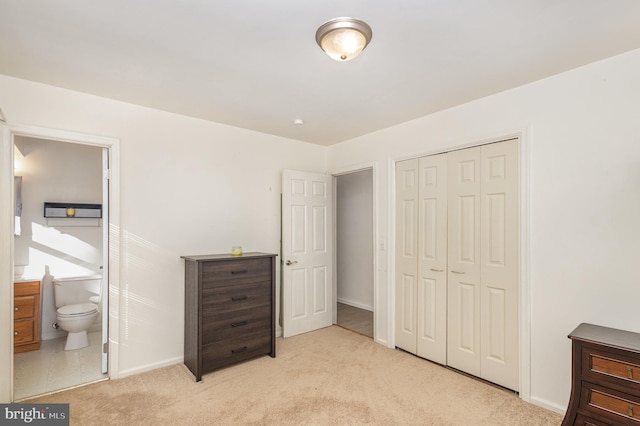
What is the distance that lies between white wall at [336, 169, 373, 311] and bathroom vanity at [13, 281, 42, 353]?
4.08 m

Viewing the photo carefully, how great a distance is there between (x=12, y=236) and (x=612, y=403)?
402 centimetres

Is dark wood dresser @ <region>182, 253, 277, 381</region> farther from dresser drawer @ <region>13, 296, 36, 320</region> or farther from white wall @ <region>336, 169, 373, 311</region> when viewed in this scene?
white wall @ <region>336, 169, 373, 311</region>

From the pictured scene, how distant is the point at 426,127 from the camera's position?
323 centimetres

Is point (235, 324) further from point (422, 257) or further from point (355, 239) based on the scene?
point (355, 239)

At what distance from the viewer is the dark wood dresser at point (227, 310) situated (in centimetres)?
286

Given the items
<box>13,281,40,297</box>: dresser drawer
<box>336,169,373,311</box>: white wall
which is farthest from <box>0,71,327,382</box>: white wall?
<box>336,169,373,311</box>: white wall

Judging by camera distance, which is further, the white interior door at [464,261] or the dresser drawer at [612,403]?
the white interior door at [464,261]

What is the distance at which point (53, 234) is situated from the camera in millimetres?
3842

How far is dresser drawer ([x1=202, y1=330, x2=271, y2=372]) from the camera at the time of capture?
2887 millimetres

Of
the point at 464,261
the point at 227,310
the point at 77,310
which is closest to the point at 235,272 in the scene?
the point at 227,310

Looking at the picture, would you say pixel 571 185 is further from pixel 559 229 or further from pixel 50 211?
pixel 50 211

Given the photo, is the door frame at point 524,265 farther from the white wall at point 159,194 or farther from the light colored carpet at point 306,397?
the white wall at point 159,194

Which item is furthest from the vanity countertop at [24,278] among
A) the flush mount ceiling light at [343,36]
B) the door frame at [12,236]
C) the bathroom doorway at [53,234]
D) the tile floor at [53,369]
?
the flush mount ceiling light at [343,36]

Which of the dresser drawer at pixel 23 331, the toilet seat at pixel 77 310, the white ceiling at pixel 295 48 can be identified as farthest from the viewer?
the toilet seat at pixel 77 310
